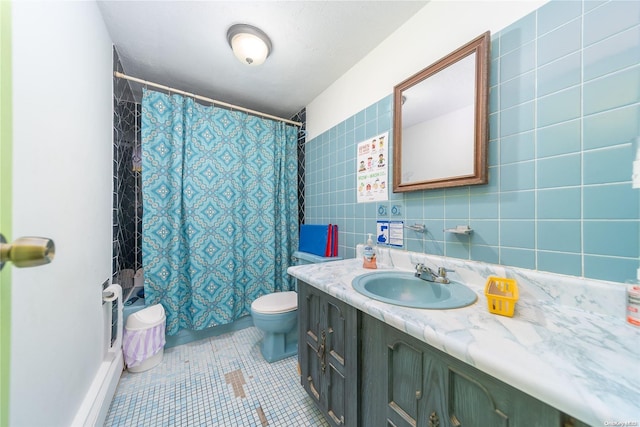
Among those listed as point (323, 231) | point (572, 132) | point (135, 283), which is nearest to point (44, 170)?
point (323, 231)

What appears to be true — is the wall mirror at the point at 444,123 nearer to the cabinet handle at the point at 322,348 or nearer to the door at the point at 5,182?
the cabinet handle at the point at 322,348

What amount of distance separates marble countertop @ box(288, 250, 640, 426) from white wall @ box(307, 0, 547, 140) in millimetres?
1017

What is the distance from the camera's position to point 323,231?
177 centimetres

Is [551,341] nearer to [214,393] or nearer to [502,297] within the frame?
[502,297]

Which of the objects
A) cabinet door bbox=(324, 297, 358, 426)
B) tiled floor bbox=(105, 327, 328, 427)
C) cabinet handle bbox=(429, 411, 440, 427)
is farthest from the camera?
tiled floor bbox=(105, 327, 328, 427)

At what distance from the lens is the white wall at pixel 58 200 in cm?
61

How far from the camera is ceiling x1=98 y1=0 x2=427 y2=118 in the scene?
1130 mm

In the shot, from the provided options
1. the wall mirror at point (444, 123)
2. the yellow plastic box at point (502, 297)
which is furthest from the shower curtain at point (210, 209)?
the yellow plastic box at point (502, 297)

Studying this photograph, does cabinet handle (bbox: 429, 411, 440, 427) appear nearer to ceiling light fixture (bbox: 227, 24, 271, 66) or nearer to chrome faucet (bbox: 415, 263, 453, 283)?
chrome faucet (bbox: 415, 263, 453, 283)

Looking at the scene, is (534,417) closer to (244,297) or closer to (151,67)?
(244,297)

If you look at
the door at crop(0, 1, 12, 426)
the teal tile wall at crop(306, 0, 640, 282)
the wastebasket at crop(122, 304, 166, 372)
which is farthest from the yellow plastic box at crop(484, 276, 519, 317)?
the wastebasket at crop(122, 304, 166, 372)

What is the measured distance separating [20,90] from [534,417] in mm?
1504

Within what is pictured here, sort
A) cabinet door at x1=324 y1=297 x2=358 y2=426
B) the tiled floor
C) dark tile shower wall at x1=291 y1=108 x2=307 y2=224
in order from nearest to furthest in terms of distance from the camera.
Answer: cabinet door at x1=324 y1=297 x2=358 y2=426 → the tiled floor → dark tile shower wall at x1=291 y1=108 x2=307 y2=224

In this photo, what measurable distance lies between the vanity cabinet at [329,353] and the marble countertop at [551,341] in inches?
5.9
